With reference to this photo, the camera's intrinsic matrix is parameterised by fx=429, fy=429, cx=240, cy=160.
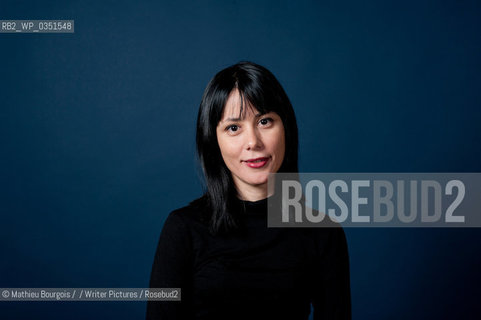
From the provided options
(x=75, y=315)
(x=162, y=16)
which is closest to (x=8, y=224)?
(x=75, y=315)

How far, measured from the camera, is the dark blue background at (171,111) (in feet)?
6.64

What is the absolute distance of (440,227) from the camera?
2.09m

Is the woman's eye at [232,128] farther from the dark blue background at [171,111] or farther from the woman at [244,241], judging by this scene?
the dark blue background at [171,111]

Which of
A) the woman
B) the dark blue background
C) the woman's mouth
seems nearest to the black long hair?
the woman

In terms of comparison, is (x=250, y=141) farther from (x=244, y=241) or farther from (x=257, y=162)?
(x=244, y=241)

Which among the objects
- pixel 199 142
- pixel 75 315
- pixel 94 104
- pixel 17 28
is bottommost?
pixel 75 315

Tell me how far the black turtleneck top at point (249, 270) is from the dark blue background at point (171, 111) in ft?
2.91

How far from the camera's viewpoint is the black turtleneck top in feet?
3.68

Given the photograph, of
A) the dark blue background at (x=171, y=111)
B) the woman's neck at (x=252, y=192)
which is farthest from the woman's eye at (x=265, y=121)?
the dark blue background at (x=171, y=111)

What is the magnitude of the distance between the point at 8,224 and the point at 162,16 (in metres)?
1.22

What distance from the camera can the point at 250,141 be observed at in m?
1.11

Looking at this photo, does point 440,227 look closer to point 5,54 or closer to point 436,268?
point 436,268

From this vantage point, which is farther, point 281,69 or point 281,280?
point 281,69

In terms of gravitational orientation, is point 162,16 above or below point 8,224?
above
